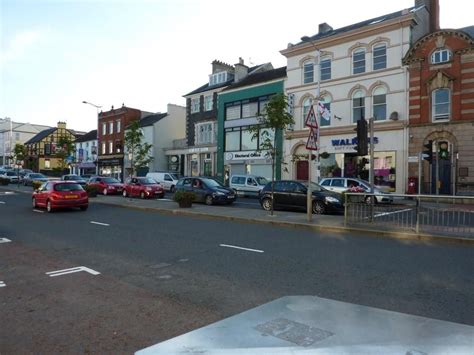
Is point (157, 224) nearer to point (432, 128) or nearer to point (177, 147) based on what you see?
point (432, 128)

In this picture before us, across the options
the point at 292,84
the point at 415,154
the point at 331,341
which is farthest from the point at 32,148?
the point at 331,341

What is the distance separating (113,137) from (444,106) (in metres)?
44.3

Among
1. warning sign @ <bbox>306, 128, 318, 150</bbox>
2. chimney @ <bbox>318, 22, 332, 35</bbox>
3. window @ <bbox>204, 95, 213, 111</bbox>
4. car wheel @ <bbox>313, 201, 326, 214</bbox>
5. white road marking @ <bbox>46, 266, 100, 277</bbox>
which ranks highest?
chimney @ <bbox>318, 22, 332, 35</bbox>

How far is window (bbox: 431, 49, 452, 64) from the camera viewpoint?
26.2 meters

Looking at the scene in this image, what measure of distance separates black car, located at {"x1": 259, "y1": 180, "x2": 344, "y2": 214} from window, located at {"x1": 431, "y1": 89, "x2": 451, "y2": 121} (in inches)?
521

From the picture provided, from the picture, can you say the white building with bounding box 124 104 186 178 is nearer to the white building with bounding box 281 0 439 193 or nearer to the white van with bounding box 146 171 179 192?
the white van with bounding box 146 171 179 192

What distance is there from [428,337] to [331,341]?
2.69 feet

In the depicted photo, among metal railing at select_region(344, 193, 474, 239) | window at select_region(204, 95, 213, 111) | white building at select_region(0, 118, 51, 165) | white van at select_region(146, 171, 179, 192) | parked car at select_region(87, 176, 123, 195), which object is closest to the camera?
metal railing at select_region(344, 193, 474, 239)

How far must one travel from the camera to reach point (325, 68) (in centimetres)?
3228

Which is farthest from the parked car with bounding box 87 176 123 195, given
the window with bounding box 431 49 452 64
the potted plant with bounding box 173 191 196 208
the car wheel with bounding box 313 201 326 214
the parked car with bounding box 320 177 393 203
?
the window with bounding box 431 49 452 64

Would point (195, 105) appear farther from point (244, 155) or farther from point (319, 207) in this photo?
point (319, 207)

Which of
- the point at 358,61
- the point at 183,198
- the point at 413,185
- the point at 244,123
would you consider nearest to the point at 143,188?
the point at 183,198

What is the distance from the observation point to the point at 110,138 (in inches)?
2279

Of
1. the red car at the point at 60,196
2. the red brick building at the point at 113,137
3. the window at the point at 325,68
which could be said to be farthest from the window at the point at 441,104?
the red brick building at the point at 113,137
